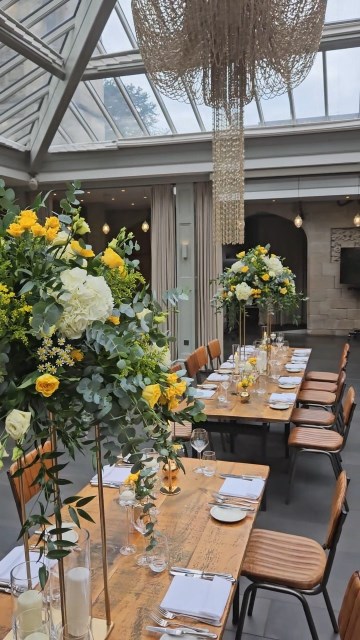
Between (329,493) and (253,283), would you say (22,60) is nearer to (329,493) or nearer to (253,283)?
(253,283)

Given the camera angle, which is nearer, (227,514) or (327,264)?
(227,514)

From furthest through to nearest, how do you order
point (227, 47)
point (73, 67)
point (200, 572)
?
point (73, 67), point (227, 47), point (200, 572)

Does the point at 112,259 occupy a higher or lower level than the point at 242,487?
higher

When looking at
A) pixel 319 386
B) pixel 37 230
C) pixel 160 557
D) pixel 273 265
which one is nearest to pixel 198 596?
pixel 160 557

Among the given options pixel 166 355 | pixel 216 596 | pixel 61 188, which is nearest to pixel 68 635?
pixel 216 596

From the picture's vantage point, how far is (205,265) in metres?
9.45

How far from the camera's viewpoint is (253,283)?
505cm

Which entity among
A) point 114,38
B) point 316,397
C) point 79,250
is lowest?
point 316,397

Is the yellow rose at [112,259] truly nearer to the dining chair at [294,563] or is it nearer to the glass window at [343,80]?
the dining chair at [294,563]

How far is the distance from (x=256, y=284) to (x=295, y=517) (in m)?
2.15

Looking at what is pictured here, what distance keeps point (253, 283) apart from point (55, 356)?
404cm

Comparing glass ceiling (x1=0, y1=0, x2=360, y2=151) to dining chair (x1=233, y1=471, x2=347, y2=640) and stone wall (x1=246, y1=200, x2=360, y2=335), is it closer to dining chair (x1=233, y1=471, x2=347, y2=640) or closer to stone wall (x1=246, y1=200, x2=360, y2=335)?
stone wall (x1=246, y1=200, x2=360, y2=335)

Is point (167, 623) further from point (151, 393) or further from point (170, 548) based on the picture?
point (151, 393)

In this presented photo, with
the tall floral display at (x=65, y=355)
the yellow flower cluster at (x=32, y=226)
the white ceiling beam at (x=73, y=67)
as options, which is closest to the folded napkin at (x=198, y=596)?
the tall floral display at (x=65, y=355)
